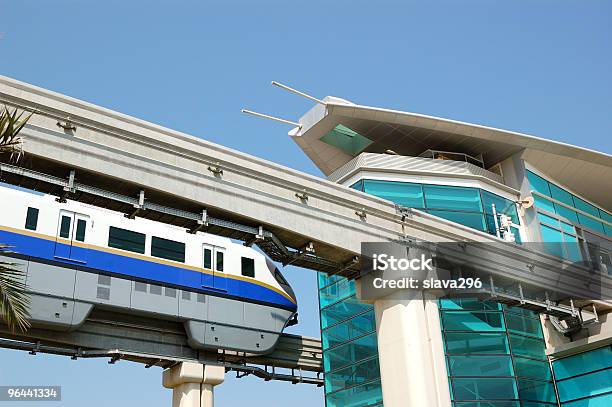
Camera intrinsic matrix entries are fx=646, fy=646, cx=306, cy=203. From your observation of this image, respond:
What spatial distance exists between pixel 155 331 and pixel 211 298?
7.94ft

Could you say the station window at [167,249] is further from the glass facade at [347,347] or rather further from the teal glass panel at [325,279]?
the glass facade at [347,347]

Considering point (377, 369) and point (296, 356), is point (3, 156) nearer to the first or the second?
point (377, 369)

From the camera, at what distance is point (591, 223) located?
29312 millimetres

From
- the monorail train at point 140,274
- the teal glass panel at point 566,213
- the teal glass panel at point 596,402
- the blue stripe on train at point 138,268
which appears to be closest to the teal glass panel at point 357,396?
the monorail train at point 140,274

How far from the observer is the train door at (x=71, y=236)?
866 inches

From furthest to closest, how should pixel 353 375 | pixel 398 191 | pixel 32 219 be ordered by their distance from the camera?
1. pixel 398 191
2. pixel 353 375
3. pixel 32 219

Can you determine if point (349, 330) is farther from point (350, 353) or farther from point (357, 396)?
point (357, 396)

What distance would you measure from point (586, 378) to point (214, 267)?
14.4m

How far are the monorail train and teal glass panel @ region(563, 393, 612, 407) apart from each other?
37.7 ft

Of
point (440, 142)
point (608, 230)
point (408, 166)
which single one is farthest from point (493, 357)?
point (608, 230)

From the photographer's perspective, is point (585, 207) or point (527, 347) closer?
point (527, 347)

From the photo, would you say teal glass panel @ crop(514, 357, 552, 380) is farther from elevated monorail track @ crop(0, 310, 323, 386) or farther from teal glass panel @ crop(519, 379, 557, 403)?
elevated monorail track @ crop(0, 310, 323, 386)

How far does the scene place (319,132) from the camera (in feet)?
92.9

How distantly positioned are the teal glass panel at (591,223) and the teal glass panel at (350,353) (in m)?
12.8
